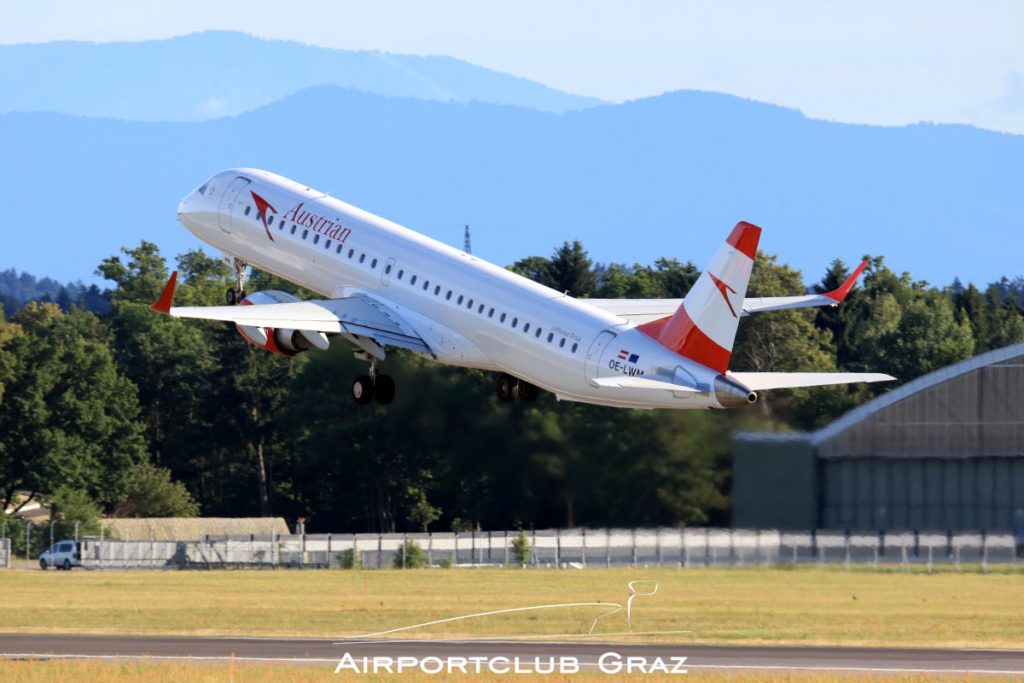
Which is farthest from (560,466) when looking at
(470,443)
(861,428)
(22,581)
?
(22,581)

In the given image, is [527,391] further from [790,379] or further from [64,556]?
[64,556]

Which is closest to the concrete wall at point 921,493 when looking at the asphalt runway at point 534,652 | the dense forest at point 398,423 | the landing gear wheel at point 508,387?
the dense forest at point 398,423

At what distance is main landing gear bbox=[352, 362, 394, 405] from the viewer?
62.2 metres

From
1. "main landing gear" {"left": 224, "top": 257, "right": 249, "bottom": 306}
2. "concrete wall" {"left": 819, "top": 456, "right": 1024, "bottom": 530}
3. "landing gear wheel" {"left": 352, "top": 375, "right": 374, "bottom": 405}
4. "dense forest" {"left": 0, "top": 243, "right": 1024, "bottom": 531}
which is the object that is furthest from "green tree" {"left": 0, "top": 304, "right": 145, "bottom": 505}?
"concrete wall" {"left": 819, "top": 456, "right": 1024, "bottom": 530}

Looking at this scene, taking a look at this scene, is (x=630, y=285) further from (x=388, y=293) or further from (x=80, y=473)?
(x=388, y=293)

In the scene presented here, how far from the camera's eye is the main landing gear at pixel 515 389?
61188 millimetres

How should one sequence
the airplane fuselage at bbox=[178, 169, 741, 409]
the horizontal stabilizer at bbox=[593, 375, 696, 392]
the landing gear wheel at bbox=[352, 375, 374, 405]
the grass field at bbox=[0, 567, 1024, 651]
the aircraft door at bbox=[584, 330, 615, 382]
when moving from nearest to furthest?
1. the horizontal stabilizer at bbox=[593, 375, 696, 392]
2. the airplane fuselage at bbox=[178, 169, 741, 409]
3. the aircraft door at bbox=[584, 330, 615, 382]
4. the landing gear wheel at bbox=[352, 375, 374, 405]
5. the grass field at bbox=[0, 567, 1024, 651]

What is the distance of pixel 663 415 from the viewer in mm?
58594

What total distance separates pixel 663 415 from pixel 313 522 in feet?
209

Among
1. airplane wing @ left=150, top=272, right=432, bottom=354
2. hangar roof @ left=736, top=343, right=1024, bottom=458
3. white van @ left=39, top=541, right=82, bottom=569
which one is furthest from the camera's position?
white van @ left=39, top=541, right=82, bottom=569

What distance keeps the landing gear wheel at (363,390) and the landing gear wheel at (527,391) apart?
15.6 ft

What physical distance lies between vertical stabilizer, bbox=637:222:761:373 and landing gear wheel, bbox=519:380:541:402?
917 centimetres

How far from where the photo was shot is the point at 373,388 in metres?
62.4

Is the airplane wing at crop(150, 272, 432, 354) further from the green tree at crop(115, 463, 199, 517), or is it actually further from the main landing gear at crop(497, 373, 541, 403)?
the green tree at crop(115, 463, 199, 517)
